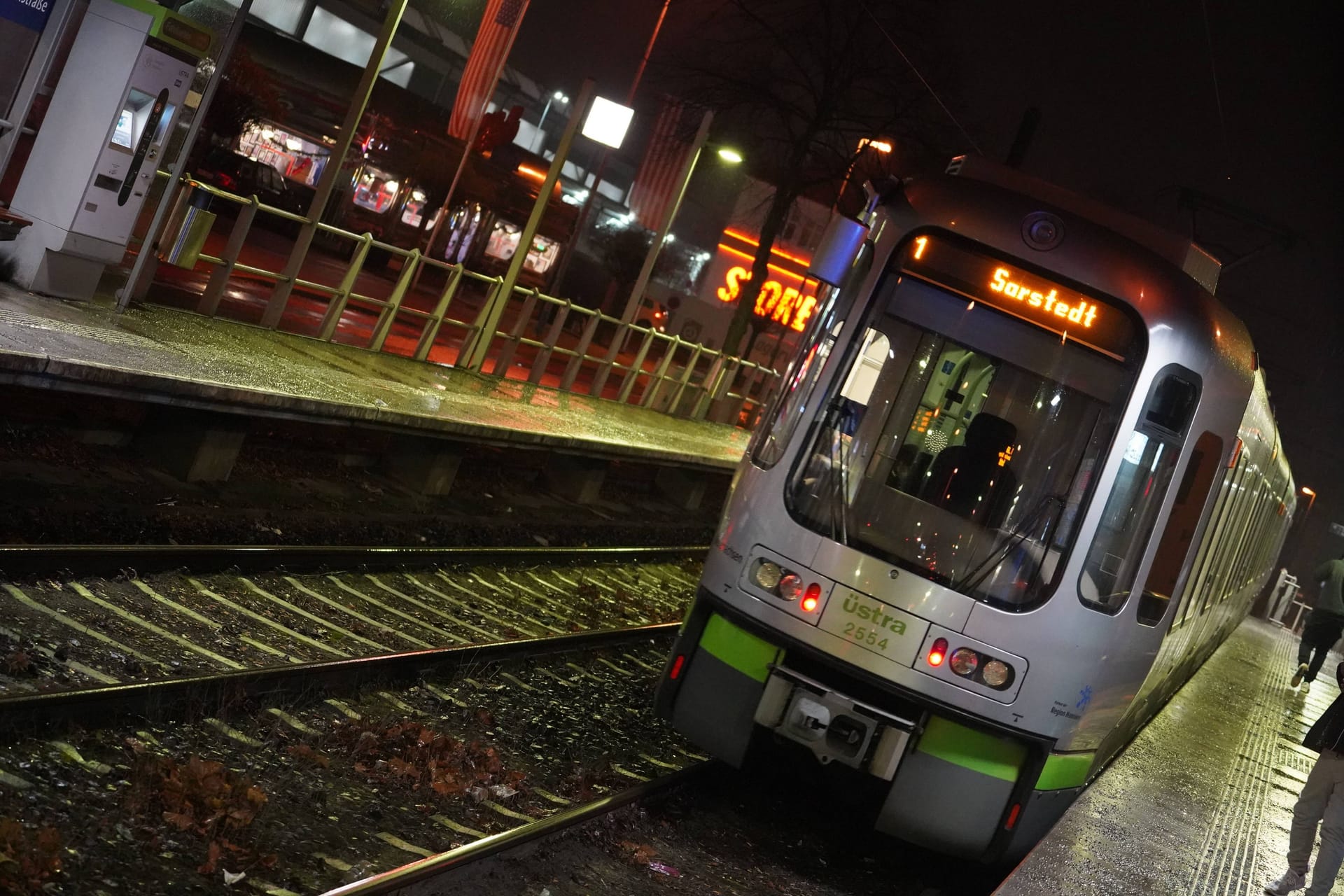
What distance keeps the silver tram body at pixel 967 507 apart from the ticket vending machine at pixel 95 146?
673 cm

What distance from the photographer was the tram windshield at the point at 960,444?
6.81 m

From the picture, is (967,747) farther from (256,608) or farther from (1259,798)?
(1259,798)

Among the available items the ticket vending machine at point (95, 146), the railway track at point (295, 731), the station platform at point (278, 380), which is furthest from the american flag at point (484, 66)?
the railway track at point (295, 731)

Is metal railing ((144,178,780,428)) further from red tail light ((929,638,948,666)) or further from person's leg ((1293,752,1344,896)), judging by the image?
person's leg ((1293,752,1344,896))

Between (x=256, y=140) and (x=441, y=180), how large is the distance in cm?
512

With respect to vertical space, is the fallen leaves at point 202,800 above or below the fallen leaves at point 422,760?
below

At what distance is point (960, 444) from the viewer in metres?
7.02

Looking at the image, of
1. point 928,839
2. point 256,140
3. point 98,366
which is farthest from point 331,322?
point 256,140

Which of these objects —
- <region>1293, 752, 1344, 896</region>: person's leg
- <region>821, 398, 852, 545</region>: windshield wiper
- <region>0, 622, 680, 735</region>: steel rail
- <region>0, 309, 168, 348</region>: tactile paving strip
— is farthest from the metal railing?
<region>1293, 752, 1344, 896</region>: person's leg

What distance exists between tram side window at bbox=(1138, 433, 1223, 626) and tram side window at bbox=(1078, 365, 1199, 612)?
158 mm

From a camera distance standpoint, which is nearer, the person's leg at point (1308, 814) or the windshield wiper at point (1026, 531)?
the windshield wiper at point (1026, 531)

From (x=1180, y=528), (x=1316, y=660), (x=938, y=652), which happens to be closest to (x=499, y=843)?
(x=938, y=652)

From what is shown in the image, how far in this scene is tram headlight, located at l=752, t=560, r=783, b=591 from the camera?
693 cm

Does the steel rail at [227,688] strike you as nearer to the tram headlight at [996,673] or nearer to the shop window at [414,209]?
the tram headlight at [996,673]
